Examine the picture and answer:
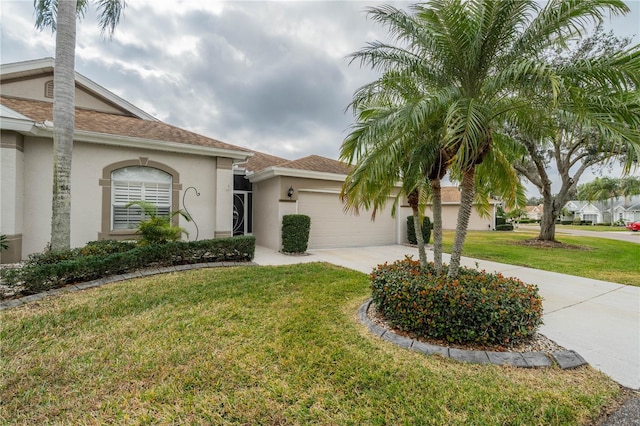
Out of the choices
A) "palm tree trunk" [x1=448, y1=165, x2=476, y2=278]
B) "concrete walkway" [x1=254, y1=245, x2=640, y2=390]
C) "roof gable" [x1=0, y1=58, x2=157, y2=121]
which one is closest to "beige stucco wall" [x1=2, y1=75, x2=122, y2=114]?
"roof gable" [x1=0, y1=58, x2=157, y2=121]

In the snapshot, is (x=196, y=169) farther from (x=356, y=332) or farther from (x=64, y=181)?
(x=356, y=332)

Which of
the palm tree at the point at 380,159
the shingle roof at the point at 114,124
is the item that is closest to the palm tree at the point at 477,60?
the palm tree at the point at 380,159

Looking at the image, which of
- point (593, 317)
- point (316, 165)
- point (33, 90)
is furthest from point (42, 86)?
point (593, 317)

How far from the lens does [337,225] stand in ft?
41.9

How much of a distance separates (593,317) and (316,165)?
1012 cm

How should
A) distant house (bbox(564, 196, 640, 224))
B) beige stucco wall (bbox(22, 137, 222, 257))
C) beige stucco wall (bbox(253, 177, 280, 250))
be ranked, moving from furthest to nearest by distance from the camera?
1. distant house (bbox(564, 196, 640, 224))
2. beige stucco wall (bbox(253, 177, 280, 250))
3. beige stucco wall (bbox(22, 137, 222, 257))

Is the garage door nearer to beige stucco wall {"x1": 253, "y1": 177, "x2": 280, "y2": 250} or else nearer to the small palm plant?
beige stucco wall {"x1": 253, "y1": 177, "x2": 280, "y2": 250}

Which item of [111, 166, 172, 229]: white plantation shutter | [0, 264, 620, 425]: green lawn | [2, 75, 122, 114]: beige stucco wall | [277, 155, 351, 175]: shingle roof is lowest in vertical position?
[0, 264, 620, 425]: green lawn

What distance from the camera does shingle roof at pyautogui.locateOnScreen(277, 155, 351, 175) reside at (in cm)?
1187

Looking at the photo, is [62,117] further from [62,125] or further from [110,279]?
[110,279]

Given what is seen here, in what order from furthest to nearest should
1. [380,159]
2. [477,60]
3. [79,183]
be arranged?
[79,183] < [380,159] < [477,60]

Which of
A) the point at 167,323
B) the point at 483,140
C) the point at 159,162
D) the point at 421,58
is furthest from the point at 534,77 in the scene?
the point at 159,162

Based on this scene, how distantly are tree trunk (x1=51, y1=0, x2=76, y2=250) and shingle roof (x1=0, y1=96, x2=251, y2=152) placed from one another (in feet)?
6.65

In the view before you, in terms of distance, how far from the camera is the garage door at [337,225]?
1212 cm
